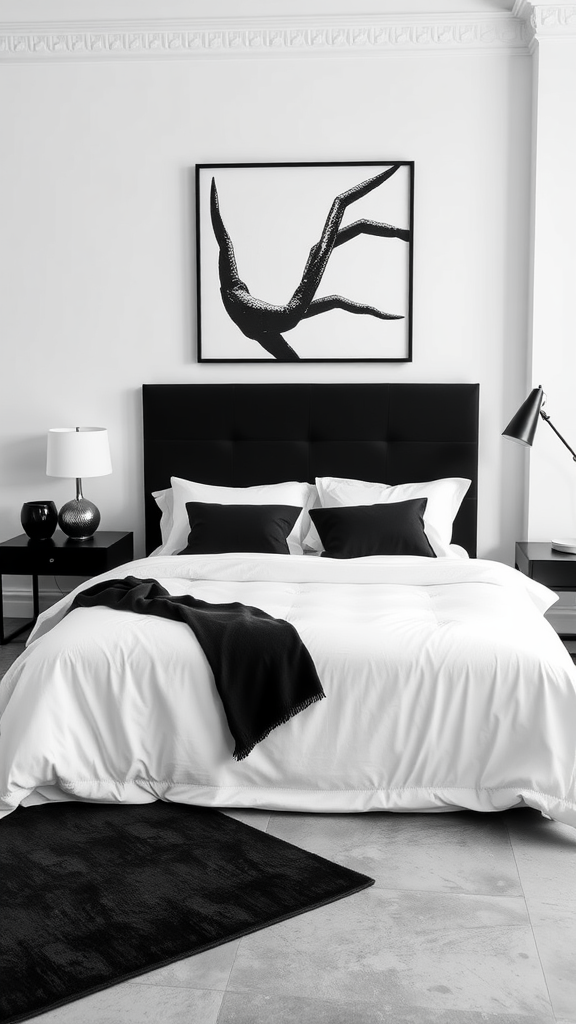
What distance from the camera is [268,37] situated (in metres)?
4.86

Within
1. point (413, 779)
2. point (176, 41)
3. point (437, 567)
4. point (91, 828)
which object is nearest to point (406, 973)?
point (413, 779)

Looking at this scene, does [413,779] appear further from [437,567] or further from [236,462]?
[236,462]

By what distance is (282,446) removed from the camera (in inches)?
198

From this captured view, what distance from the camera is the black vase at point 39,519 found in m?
4.82

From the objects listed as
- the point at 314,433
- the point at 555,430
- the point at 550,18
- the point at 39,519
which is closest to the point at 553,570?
the point at 555,430

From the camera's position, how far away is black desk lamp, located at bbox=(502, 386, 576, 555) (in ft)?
14.8

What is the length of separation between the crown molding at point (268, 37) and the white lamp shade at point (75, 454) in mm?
1989

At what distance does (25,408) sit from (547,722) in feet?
11.4

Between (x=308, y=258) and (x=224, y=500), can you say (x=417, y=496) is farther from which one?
(x=308, y=258)

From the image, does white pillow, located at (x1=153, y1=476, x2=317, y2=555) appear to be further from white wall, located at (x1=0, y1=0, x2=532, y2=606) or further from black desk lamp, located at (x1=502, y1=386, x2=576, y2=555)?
black desk lamp, located at (x1=502, y1=386, x2=576, y2=555)

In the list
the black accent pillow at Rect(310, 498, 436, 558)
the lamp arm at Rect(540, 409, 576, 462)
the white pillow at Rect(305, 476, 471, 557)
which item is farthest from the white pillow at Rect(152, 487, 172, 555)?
the lamp arm at Rect(540, 409, 576, 462)

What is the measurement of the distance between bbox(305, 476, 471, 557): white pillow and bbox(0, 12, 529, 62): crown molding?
220cm

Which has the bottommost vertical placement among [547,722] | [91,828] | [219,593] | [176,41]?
[91,828]

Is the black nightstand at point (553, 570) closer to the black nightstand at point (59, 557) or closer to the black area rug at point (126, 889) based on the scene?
the black nightstand at point (59, 557)
